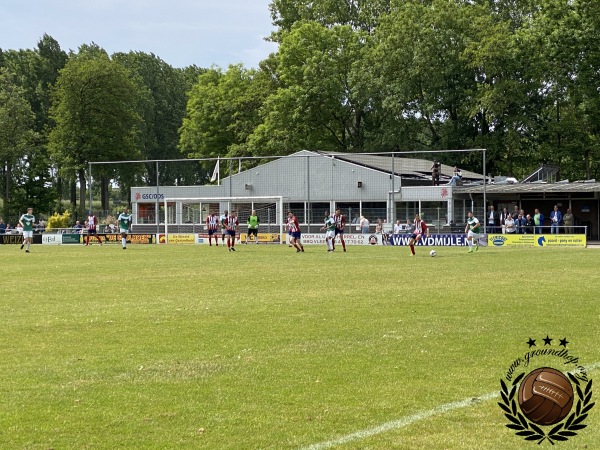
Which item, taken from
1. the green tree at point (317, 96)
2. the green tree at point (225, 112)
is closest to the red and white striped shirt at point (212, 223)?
the green tree at point (317, 96)

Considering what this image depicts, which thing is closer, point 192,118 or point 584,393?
point 584,393

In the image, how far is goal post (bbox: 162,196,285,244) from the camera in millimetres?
54375

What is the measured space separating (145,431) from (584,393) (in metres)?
4.27

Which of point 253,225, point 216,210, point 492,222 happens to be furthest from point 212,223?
point 492,222

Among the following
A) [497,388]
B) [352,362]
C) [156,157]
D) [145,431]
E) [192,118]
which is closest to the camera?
[145,431]

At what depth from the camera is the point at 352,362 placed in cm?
1112

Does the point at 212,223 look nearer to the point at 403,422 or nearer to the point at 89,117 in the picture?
the point at 89,117

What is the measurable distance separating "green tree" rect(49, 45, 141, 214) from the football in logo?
7715cm

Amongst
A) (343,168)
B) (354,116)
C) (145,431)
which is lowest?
(145,431)

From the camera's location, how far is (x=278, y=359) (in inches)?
445

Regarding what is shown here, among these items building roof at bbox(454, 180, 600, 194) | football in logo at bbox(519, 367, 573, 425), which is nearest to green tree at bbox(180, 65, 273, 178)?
building roof at bbox(454, 180, 600, 194)

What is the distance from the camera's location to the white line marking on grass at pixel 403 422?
762cm

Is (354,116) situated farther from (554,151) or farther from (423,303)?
(423,303)

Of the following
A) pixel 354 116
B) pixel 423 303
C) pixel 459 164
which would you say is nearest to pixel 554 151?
pixel 459 164
